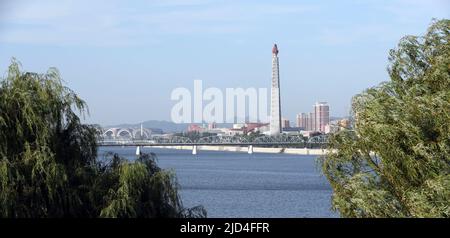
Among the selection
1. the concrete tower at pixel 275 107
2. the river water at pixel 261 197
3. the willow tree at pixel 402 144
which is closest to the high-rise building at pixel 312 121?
the concrete tower at pixel 275 107

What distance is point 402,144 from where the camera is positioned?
8.66m

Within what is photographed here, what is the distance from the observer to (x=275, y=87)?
106 m

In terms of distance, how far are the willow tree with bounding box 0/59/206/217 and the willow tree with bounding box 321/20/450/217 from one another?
1.98 m

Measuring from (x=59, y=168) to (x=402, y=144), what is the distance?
11.7 ft

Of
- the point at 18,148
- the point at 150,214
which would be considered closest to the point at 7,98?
the point at 18,148

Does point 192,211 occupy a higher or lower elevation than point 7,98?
lower

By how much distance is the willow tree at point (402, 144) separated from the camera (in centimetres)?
817

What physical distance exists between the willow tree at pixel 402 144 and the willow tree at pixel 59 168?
198 centimetres

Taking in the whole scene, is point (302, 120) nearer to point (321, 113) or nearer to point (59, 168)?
point (321, 113)

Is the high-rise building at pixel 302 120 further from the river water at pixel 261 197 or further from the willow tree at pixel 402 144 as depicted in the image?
the willow tree at pixel 402 144

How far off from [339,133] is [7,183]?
3898 mm

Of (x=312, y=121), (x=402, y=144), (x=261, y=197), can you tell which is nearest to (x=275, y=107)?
(x=312, y=121)
